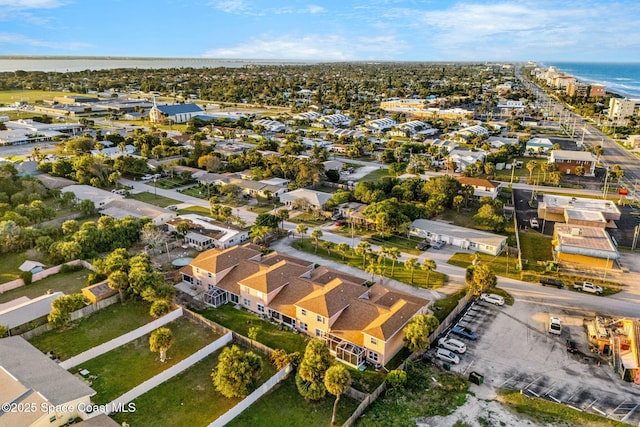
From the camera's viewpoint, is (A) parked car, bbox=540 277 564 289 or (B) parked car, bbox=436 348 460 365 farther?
(A) parked car, bbox=540 277 564 289

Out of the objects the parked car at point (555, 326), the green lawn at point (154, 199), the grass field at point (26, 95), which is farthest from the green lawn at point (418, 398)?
the grass field at point (26, 95)

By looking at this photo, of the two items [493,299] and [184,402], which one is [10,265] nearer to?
[184,402]

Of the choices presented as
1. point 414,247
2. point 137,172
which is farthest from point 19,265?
point 414,247

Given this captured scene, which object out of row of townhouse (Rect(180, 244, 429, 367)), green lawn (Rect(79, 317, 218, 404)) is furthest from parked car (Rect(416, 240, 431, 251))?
green lawn (Rect(79, 317, 218, 404))

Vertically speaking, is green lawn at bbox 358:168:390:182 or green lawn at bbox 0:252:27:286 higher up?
green lawn at bbox 358:168:390:182

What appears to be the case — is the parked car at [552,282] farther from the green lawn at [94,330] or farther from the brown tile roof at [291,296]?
the green lawn at [94,330]

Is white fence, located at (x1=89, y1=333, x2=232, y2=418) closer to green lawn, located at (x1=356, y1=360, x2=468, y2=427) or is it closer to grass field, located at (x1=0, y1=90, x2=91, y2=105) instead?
green lawn, located at (x1=356, y1=360, x2=468, y2=427)

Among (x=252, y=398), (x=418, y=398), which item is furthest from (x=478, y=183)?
(x=252, y=398)
